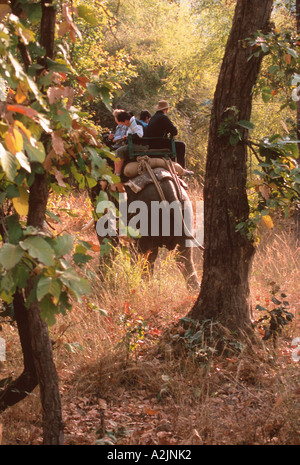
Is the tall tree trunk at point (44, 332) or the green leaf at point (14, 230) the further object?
the tall tree trunk at point (44, 332)

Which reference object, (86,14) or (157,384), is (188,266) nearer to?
(157,384)

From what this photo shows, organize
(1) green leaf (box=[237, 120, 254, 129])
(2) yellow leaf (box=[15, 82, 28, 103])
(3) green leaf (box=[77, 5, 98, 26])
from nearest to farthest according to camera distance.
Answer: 1. (2) yellow leaf (box=[15, 82, 28, 103])
2. (3) green leaf (box=[77, 5, 98, 26])
3. (1) green leaf (box=[237, 120, 254, 129])

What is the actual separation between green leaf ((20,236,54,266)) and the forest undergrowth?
850 millimetres

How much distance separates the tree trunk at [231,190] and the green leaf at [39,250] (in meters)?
3.16

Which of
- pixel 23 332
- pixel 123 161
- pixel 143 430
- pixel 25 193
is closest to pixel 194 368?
pixel 143 430

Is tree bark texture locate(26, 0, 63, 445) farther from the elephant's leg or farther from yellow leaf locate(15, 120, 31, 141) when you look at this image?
the elephant's leg

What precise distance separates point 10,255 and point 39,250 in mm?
102

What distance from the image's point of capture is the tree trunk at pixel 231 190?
507cm

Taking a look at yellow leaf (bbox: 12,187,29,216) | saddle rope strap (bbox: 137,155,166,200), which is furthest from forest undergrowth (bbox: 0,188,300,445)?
saddle rope strap (bbox: 137,155,166,200)

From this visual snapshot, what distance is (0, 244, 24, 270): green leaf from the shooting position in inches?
82.8

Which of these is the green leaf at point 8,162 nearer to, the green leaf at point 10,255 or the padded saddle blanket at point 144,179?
the green leaf at point 10,255

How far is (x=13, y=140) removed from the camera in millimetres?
2070

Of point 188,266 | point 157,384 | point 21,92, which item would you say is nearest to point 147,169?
point 188,266

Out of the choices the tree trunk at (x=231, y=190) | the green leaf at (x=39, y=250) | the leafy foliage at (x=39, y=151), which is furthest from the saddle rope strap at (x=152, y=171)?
the green leaf at (x=39, y=250)
